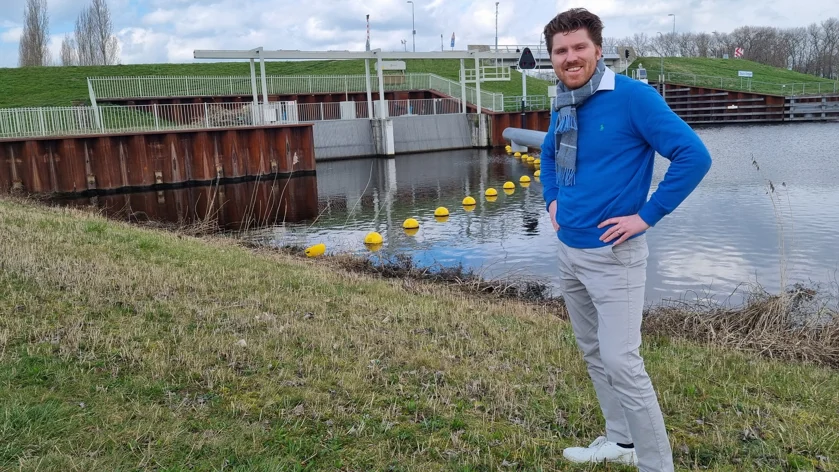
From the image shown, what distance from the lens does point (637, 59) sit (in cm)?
7569

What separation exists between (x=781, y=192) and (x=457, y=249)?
9.58m

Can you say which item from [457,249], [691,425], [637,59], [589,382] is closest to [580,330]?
[691,425]

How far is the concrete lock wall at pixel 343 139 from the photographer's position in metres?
34.2

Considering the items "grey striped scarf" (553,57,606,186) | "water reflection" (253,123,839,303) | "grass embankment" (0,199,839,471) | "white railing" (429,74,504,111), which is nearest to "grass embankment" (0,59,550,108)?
"white railing" (429,74,504,111)

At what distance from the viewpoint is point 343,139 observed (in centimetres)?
3462

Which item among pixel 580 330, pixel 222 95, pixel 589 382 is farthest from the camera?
pixel 222 95

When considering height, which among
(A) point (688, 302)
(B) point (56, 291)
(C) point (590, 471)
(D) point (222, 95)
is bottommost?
(A) point (688, 302)

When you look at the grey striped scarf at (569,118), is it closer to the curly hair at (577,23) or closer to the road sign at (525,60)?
the curly hair at (577,23)

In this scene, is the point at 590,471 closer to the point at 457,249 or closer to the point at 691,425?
the point at 691,425

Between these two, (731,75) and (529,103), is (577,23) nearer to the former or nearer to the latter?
(529,103)

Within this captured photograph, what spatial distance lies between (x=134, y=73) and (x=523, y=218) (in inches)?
1654

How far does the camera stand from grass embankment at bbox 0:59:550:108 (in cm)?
3962

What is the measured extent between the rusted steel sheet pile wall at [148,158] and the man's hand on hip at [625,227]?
19924mm

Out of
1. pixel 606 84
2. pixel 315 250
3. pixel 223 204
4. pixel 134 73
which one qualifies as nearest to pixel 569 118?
pixel 606 84
